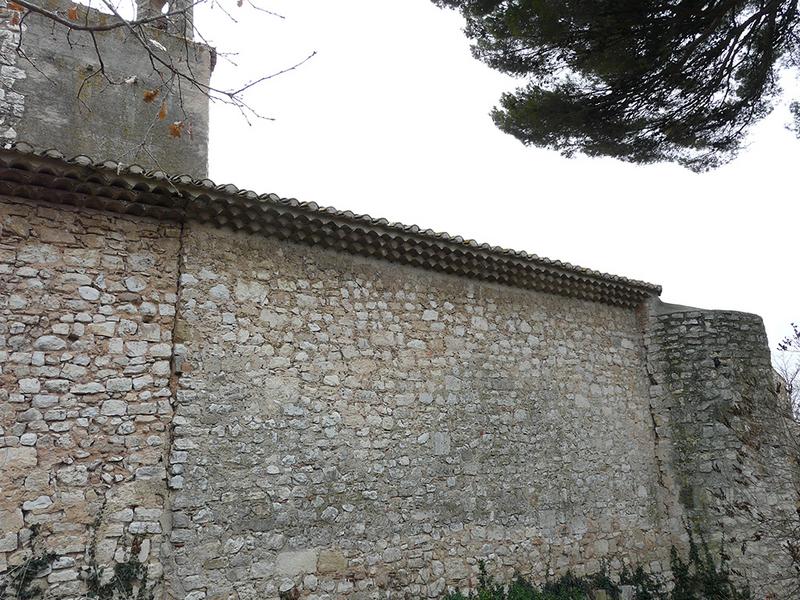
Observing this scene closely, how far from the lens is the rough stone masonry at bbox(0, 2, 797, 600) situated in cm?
496

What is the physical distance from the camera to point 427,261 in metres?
7.15

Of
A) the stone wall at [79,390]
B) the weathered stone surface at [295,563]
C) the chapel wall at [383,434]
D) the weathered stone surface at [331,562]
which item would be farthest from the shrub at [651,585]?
the stone wall at [79,390]

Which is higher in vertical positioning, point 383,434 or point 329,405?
point 329,405

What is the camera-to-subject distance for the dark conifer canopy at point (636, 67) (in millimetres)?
5668

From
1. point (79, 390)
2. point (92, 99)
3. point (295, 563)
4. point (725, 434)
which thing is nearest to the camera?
point (79, 390)

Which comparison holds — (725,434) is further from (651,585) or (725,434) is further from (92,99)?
(92,99)

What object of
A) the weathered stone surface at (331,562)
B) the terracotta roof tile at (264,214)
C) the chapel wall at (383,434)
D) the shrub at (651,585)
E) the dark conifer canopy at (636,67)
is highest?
the dark conifer canopy at (636,67)

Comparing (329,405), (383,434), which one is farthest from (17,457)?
(383,434)

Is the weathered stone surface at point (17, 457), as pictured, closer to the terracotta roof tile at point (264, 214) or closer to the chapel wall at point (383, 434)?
the chapel wall at point (383, 434)

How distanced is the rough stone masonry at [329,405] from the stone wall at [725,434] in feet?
0.10

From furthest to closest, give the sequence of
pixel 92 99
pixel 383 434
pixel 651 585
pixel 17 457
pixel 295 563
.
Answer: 1. pixel 651 585
2. pixel 92 99
3. pixel 383 434
4. pixel 295 563
5. pixel 17 457

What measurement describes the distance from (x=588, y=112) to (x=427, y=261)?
2.24m

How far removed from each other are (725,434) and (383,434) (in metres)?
5.06

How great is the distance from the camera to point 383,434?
651cm
